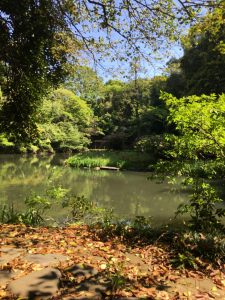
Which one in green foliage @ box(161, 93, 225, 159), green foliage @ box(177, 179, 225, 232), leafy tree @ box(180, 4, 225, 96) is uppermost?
leafy tree @ box(180, 4, 225, 96)

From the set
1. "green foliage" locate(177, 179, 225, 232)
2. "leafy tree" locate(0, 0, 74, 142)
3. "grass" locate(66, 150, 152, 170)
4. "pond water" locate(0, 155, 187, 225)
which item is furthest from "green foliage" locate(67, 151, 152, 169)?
"green foliage" locate(177, 179, 225, 232)

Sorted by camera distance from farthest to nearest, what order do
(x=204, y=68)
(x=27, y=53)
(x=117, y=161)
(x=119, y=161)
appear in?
1. (x=204, y=68)
2. (x=117, y=161)
3. (x=119, y=161)
4. (x=27, y=53)

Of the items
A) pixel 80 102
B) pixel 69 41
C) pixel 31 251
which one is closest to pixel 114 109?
pixel 80 102

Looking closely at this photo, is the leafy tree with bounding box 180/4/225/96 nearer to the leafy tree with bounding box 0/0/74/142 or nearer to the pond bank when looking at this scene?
the leafy tree with bounding box 0/0/74/142

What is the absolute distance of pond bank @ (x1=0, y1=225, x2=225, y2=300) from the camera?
8.94ft

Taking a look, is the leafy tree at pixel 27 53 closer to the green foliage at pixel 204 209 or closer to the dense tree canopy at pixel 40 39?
the dense tree canopy at pixel 40 39

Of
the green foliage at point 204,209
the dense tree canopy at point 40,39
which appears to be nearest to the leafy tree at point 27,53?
the dense tree canopy at point 40,39

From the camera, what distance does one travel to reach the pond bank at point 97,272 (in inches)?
107

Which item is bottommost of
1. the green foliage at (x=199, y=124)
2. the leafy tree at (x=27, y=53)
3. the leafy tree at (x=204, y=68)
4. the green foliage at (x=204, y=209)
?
the green foliage at (x=204, y=209)

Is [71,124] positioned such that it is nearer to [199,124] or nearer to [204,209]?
[199,124]

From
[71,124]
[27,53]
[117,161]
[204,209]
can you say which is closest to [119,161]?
[117,161]

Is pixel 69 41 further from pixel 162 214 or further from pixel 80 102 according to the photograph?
pixel 80 102

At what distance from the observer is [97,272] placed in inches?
122

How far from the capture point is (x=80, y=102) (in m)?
36.1
